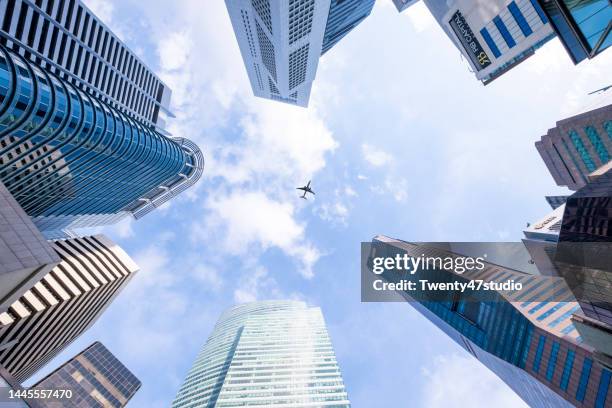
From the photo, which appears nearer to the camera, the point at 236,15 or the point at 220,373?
the point at 236,15

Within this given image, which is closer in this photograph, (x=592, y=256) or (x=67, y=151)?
(x=592, y=256)

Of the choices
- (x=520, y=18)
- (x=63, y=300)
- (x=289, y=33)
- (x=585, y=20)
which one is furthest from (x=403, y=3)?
(x=63, y=300)

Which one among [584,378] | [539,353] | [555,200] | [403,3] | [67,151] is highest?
[67,151]

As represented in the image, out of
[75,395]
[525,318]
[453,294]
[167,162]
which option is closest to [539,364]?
[525,318]

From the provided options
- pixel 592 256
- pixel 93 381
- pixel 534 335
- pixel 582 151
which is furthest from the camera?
pixel 582 151

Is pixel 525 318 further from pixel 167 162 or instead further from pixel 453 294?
pixel 167 162

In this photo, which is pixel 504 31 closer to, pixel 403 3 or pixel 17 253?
pixel 17 253

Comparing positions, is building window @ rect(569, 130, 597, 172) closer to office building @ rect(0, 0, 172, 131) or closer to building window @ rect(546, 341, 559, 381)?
building window @ rect(546, 341, 559, 381)
